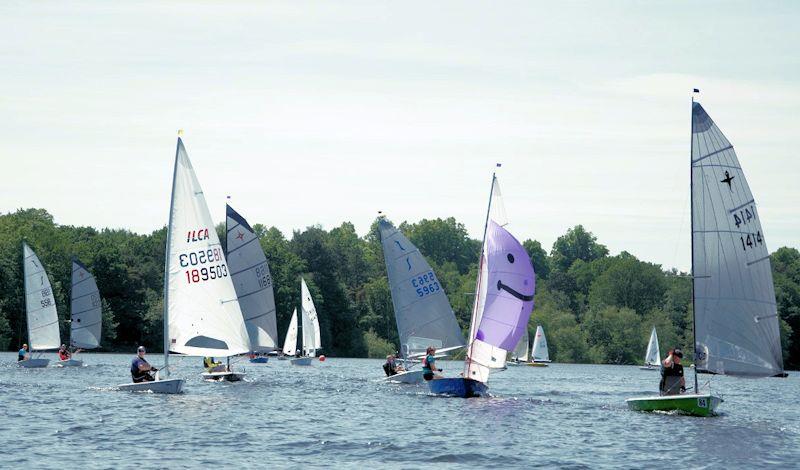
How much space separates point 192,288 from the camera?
141 feet

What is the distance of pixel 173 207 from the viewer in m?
42.7

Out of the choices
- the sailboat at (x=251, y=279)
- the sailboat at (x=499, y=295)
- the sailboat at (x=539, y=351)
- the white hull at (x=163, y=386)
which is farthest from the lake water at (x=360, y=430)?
the sailboat at (x=539, y=351)

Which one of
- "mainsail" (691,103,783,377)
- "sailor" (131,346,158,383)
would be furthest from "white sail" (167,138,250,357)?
"mainsail" (691,103,783,377)

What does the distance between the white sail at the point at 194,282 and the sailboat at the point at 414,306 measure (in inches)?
385

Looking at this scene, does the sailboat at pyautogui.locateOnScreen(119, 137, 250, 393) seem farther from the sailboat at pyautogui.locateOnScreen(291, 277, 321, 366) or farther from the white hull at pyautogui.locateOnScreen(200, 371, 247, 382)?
the sailboat at pyautogui.locateOnScreen(291, 277, 321, 366)

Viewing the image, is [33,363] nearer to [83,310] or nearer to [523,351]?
[83,310]

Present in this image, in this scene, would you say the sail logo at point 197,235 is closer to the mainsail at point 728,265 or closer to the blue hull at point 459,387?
the blue hull at point 459,387

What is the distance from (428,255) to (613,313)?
70.0 meters

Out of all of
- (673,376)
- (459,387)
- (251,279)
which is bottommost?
(459,387)

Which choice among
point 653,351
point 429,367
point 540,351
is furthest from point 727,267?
point 540,351

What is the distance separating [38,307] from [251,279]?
61.2 ft

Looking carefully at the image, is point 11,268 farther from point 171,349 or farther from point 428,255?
point 428,255

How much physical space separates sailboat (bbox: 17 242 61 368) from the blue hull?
3129 centimetres

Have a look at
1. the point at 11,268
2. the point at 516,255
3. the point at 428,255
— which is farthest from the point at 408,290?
the point at 428,255
